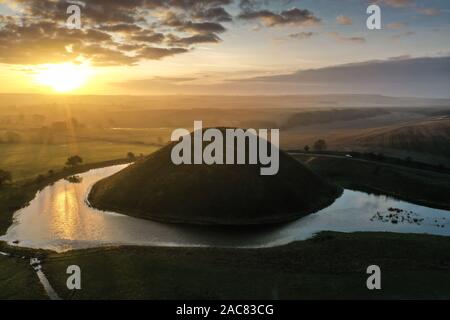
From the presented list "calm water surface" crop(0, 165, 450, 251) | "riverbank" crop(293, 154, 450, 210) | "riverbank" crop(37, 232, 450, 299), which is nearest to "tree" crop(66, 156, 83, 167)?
"calm water surface" crop(0, 165, 450, 251)

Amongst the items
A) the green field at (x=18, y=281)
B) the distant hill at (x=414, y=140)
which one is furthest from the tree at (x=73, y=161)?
the distant hill at (x=414, y=140)

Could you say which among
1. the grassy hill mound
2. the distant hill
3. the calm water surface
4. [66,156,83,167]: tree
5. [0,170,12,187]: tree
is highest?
the distant hill

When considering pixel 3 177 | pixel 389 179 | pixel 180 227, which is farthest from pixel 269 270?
pixel 3 177

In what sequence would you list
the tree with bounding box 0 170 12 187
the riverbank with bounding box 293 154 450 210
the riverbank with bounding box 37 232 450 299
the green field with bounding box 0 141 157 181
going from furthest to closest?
the green field with bounding box 0 141 157 181
the tree with bounding box 0 170 12 187
the riverbank with bounding box 293 154 450 210
the riverbank with bounding box 37 232 450 299

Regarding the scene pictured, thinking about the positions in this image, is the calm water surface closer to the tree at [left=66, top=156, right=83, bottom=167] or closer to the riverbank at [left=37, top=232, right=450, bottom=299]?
the riverbank at [left=37, top=232, right=450, bottom=299]

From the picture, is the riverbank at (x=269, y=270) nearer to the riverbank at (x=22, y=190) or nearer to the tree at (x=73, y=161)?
Answer: the riverbank at (x=22, y=190)
